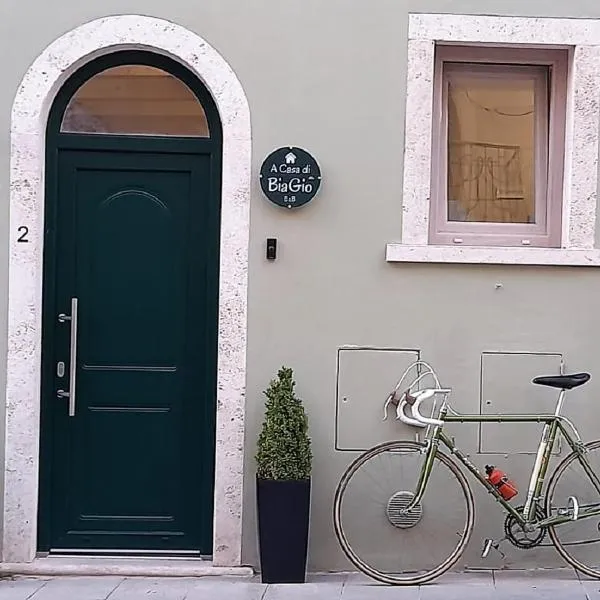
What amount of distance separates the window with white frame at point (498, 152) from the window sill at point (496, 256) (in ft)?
0.65

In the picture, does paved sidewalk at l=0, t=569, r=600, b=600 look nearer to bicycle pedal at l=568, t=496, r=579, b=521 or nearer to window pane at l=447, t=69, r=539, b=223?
bicycle pedal at l=568, t=496, r=579, b=521

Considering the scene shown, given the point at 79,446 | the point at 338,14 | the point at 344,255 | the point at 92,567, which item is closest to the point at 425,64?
the point at 338,14

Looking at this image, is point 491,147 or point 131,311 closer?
point 131,311

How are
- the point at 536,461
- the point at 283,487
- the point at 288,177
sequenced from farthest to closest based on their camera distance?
1. the point at 288,177
2. the point at 536,461
3. the point at 283,487

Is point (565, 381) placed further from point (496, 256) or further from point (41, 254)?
point (41, 254)

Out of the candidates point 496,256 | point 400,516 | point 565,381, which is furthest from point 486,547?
point 496,256

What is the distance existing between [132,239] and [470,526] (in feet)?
8.36

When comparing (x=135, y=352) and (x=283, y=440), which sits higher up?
(x=135, y=352)

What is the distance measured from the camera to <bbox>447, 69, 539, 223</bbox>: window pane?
20.9 feet

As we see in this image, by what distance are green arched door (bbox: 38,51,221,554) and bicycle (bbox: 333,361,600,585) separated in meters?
0.95

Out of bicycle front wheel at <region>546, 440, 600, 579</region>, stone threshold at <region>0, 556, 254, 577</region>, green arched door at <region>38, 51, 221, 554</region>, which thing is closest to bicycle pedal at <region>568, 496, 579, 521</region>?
bicycle front wheel at <region>546, 440, 600, 579</region>

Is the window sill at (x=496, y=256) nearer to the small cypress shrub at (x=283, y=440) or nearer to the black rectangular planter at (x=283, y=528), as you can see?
the small cypress shrub at (x=283, y=440)

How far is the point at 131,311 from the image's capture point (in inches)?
248

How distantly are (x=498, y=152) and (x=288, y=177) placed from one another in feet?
4.29
